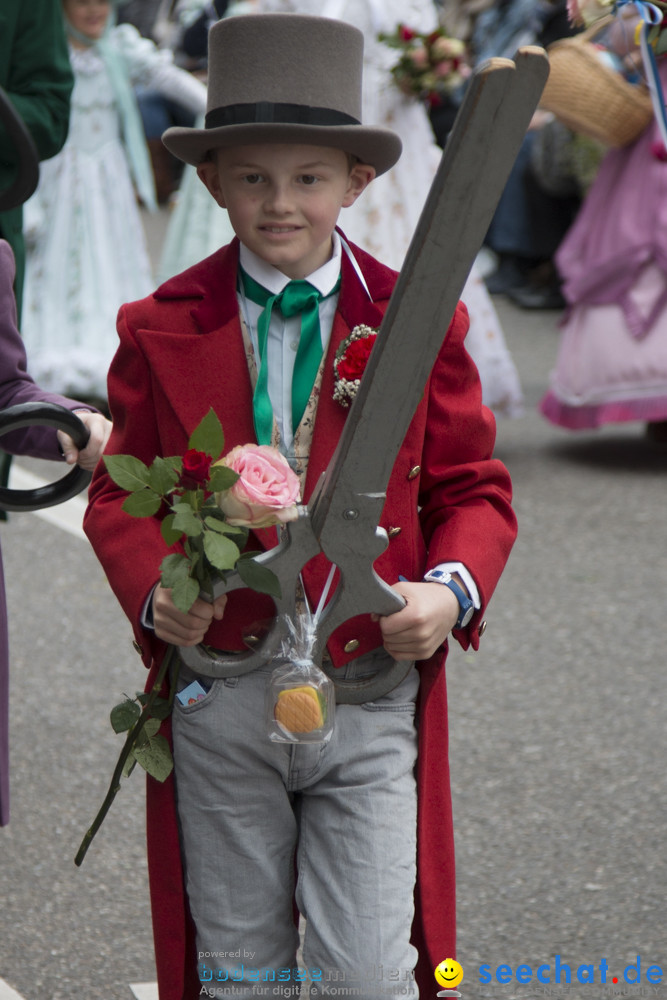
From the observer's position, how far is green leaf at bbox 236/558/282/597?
1.73 m

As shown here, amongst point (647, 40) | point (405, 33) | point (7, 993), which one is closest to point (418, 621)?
point (647, 40)

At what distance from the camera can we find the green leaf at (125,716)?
6.43ft

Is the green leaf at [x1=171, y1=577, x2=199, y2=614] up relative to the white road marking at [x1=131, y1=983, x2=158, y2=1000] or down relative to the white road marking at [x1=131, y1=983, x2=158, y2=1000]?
up

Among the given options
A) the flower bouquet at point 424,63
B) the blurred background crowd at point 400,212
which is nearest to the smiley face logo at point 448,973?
the blurred background crowd at point 400,212

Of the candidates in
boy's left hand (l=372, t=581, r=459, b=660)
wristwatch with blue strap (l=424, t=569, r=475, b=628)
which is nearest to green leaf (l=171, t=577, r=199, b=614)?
boy's left hand (l=372, t=581, r=459, b=660)

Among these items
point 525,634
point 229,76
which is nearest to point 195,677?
point 229,76

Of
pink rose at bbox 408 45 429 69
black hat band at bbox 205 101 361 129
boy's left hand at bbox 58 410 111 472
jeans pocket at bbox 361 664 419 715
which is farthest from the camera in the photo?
pink rose at bbox 408 45 429 69

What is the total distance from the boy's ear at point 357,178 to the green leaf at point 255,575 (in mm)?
588

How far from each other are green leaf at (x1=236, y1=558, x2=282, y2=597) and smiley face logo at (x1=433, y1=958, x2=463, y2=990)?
0.66 m

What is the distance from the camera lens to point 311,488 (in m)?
1.96

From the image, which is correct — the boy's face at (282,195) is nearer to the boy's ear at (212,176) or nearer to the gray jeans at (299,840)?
the boy's ear at (212,176)

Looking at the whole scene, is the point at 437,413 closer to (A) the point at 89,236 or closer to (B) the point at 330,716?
(B) the point at 330,716

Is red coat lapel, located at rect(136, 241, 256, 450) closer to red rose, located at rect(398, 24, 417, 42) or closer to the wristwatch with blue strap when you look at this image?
the wristwatch with blue strap

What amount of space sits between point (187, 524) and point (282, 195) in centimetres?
49
